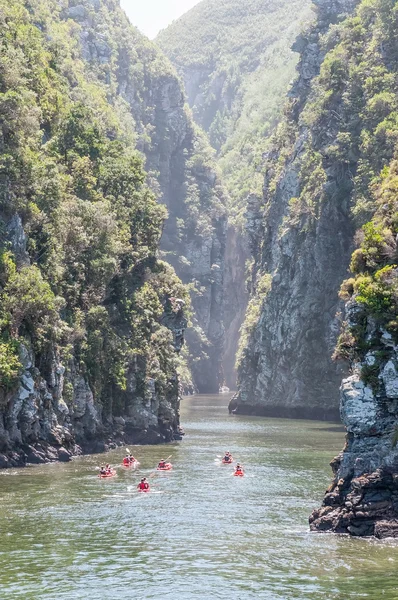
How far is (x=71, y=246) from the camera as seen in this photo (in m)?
99.6

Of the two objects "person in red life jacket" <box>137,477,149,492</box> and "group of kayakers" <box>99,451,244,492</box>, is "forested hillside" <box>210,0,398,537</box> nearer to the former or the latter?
"group of kayakers" <box>99,451,244,492</box>

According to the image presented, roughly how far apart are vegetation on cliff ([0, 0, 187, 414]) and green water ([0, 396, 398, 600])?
12.7 metres

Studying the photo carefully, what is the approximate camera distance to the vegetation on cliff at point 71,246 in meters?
86.4

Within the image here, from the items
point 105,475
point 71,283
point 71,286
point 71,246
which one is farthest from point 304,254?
point 105,475

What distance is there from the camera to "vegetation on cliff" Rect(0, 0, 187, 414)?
86.4 m

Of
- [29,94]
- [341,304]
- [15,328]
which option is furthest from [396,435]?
[341,304]

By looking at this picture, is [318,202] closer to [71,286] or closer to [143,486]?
[71,286]

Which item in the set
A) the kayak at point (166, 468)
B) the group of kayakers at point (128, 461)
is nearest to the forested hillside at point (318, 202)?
the kayak at point (166, 468)

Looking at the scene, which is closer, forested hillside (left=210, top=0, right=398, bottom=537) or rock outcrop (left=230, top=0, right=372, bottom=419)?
forested hillside (left=210, top=0, right=398, bottom=537)

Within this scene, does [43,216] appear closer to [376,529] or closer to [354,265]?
[354,265]

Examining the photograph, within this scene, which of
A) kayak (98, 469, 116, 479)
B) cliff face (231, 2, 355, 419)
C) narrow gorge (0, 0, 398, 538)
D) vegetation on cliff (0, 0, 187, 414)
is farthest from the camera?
cliff face (231, 2, 355, 419)

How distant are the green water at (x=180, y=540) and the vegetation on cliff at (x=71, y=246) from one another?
12688 millimetres

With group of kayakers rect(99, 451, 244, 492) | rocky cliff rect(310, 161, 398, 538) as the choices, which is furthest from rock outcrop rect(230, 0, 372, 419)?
rocky cliff rect(310, 161, 398, 538)

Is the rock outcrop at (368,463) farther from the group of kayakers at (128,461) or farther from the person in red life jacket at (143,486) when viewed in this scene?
the group of kayakers at (128,461)
